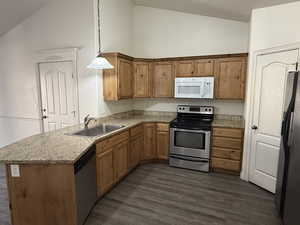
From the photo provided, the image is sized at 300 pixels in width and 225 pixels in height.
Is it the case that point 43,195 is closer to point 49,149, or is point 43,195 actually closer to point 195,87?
point 49,149

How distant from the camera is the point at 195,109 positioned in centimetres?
405

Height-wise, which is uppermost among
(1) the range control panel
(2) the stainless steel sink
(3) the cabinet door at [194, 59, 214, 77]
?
(3) the cabinet door at [194, 59, 214, 77]

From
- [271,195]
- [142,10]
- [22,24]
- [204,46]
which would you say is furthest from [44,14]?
[271,195]

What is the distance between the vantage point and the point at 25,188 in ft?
6.15

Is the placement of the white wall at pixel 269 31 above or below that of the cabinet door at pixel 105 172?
above

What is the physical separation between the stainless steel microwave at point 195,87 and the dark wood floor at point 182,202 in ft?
5.06

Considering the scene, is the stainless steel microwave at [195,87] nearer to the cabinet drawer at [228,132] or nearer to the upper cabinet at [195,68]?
the upper cabinet at [195,68]

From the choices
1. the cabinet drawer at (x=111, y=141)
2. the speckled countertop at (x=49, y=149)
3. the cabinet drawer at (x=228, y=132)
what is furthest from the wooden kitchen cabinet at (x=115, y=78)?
the cabinet drawer at (x=228, y=132)

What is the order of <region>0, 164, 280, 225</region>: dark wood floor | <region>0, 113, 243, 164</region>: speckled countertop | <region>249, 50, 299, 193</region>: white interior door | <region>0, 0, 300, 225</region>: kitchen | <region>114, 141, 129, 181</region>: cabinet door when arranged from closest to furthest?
<region>0, 113, 243, 164</region>: speckled countertop, <region>0, 0, 300, 225</region>: kitchen, <region>0, 164, 280, 225</region>: dark wood floor, <region>249, 50, 299, 193</region>: white interior door, <region>114, 141, 129, 181</region>: cabinet door

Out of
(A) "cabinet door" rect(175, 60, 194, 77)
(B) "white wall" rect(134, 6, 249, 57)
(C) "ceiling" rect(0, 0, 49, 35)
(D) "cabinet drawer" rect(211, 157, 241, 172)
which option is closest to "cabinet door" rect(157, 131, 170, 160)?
(D) "cabinet drawer" rect(211, 157, 241, 172)

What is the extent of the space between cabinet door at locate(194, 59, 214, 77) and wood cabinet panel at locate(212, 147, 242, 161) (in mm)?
1473

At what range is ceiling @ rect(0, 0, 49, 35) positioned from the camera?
3477 millimetres

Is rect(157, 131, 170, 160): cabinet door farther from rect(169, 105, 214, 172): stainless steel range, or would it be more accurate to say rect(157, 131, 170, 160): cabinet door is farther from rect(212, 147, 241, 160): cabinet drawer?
rect(212, 147, 241, 160): cabinet drawer

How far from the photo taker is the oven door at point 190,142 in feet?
11.6
